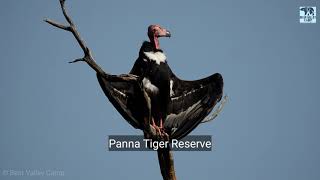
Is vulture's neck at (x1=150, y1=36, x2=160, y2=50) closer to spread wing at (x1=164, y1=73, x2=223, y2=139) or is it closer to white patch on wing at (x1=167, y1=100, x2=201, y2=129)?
spread wing at (x1=164, y1=73, x2=223, y2=139)

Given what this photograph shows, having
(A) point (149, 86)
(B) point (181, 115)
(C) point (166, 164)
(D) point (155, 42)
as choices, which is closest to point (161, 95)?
(A) point (149, 86)

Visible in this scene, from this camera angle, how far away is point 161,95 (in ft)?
28.2

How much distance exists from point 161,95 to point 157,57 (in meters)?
0.50

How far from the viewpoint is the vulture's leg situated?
7.95 metres

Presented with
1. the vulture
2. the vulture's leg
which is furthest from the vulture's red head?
the vulture's leg

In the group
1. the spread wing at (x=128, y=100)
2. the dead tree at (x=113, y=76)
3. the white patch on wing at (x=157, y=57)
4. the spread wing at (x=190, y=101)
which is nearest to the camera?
the dead tree at (x=113, y=76)

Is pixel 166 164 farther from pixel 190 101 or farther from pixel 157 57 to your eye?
pixel 157 57

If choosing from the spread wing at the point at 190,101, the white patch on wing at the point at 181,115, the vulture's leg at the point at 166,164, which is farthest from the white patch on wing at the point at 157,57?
the vulture's leg at the point at 166,164

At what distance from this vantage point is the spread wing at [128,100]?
26.5 ft

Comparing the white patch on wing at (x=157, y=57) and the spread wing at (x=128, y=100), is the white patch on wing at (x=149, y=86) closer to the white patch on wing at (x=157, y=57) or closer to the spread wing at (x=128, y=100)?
the spread wing at (x=128, y=100)

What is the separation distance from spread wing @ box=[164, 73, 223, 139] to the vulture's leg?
385 mm

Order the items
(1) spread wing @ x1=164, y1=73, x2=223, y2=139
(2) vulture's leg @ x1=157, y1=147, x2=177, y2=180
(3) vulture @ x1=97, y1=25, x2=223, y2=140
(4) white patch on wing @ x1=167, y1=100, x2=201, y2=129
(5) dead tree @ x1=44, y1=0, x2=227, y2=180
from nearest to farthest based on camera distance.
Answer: (5) dead tree @ x1=44, y1=0, x2=227, y2=180
(2) vulture's leg @ x1=157, y1=147, x2=177, y2=180
(3) vulture @ x1=97, y1=25, x2=223, y2=140
(1) spread wing @ x1=164, y1=73, x2=223, y2=139
(4) white patch on wing @ x1=167, y1=100, x2=201, y2=129

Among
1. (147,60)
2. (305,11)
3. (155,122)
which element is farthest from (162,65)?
(305,11)

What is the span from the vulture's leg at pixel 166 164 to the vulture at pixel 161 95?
1.12ft
